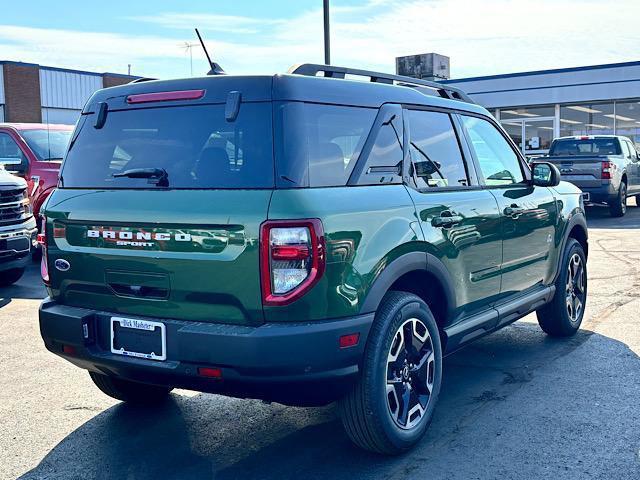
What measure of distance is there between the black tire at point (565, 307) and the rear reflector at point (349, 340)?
3055 mm

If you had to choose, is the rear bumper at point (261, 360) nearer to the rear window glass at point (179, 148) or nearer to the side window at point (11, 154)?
the rear window glass at point (179, 148)

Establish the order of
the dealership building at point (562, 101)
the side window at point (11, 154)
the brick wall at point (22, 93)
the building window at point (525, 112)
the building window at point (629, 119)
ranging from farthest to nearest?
the brick wall at point (22, 93), the building window at point (525, 112), the building window at point (629, 119), the dealership building at point (562, 101), the side window at point (11, 154)

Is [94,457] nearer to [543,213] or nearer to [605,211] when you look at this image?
[543,213]

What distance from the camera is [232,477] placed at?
3.66m

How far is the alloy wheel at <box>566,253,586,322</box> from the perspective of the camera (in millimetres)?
→ 6227

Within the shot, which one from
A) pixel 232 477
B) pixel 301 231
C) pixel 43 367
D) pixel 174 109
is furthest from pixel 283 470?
pixel 43 367

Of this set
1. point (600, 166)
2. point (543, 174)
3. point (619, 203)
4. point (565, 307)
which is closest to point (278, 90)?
point (543, 174)

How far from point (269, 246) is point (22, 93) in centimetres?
3716

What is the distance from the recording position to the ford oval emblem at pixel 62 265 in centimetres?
388

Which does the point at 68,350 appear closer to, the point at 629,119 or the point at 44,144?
the point at 44,144

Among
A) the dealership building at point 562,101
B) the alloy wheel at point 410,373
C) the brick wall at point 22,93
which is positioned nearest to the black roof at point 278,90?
the alloy wheel at point 410,373

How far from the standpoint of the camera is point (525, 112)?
30.4m

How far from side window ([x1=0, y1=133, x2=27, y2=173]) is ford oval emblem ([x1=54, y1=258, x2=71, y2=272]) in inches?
288

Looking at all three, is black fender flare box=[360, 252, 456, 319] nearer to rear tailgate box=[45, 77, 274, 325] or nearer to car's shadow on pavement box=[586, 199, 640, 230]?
rear tailgate box=[45, 77, 274, 325]
